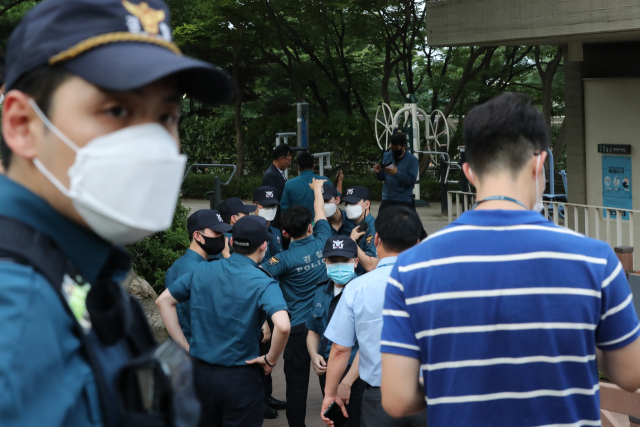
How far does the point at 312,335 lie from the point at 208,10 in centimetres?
1838

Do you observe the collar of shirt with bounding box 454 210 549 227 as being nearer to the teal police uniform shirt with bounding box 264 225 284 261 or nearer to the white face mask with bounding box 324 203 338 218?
the teal police uniform shirt with bounding box 264 225 284 261

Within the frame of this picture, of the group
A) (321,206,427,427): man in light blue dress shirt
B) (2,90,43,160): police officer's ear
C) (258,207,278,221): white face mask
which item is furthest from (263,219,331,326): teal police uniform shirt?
(2,90,43,160): police officer's ear

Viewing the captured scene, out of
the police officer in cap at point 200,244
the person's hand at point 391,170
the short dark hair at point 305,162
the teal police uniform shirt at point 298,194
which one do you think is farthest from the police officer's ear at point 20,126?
the person's hand at point 391,170

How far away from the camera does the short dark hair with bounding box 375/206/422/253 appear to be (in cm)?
402

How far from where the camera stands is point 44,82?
1.10 m

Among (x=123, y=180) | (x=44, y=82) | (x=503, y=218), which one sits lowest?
(x=503, y=218)

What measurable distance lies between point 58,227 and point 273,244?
6241 millimetres

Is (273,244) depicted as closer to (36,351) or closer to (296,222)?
(296,222)

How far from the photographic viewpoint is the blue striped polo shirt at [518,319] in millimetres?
2043

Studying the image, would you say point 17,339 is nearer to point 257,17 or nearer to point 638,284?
point 638,284

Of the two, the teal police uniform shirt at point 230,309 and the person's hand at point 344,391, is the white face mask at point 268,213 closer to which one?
the teal police uniform shirt at point 230,309

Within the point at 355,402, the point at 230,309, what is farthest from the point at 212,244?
the point at 355,402

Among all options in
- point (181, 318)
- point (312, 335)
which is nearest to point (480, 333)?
point (312, 335)

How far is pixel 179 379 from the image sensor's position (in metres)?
1.12
